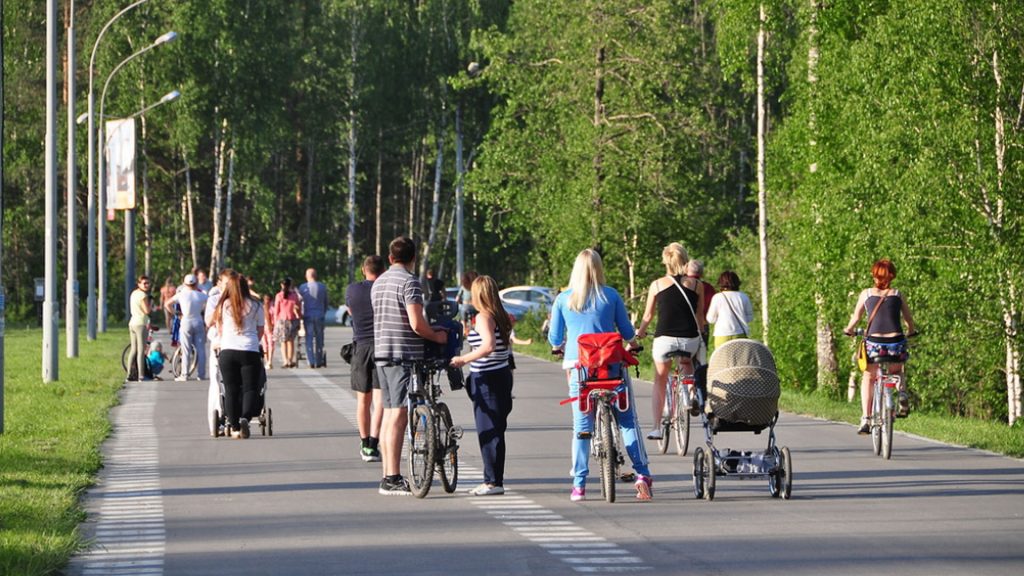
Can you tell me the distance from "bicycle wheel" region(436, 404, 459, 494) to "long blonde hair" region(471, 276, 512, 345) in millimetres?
685

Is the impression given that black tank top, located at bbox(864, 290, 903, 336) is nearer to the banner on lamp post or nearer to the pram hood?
the pram hood

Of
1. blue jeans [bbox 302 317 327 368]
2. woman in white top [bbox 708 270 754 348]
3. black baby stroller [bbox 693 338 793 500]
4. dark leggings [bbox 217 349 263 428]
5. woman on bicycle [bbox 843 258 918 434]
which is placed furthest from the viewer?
blue jeans [bbox 302 317 327 368]

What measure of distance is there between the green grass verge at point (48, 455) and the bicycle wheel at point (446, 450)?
2482 millimetres

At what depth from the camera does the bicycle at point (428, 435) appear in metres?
13.0

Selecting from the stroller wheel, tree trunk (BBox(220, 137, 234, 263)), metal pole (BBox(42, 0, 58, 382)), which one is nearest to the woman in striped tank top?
the stroller wheel

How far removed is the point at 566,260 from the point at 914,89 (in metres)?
22.6

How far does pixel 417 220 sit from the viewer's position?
84.9m

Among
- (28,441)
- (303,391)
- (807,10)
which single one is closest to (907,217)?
(807,10)

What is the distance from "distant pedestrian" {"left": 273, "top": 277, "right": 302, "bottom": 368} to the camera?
33844 mm

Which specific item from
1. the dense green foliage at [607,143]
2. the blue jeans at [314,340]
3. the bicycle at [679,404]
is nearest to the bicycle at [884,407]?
the bicycle at [679,404]

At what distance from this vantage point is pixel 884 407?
52.9 feet

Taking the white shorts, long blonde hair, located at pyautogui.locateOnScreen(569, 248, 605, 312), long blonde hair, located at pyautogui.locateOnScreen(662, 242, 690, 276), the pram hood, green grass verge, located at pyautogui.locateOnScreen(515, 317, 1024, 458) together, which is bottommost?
green grass verge, located at pyautogui.locateOnScreen(515, 317, 1024, 458)

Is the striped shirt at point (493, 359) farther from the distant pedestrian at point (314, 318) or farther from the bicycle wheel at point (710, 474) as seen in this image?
the distant pedestrian at point (314, 318)

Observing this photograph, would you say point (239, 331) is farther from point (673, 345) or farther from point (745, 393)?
point (745, 393)
